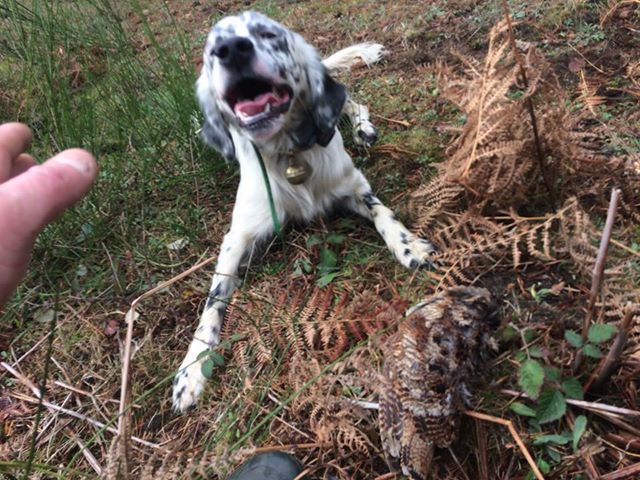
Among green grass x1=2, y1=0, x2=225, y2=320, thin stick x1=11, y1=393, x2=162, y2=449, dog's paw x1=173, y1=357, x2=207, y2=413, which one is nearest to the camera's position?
thin stick x1=11, y1=393, x2=162, y2=449

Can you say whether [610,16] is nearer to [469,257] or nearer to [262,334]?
[469,257]

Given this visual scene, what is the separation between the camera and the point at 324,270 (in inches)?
90.5

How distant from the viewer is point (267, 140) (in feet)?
7.43

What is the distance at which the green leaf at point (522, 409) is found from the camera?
4.35 ft

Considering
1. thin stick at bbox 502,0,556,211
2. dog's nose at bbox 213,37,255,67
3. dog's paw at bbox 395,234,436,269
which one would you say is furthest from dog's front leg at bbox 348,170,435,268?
dog's nose at bbox 213,37,255,67

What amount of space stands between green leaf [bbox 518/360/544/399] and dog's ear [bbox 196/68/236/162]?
1.85 metres

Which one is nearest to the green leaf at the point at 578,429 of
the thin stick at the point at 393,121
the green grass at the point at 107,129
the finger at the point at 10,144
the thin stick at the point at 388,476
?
the thin stick at the point at 388,476

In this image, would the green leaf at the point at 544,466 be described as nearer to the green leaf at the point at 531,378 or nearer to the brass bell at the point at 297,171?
the green leaf at the point at 531,378

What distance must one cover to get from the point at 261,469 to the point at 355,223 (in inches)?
55.4

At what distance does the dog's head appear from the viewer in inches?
82.4

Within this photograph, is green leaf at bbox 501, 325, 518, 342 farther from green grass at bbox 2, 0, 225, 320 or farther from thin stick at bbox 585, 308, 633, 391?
green grass at bbox 2, 0, 225, 320

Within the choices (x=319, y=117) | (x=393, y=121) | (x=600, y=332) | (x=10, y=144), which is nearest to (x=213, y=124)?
(x=319, y=117)

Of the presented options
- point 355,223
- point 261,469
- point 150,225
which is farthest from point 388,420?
point 150,225

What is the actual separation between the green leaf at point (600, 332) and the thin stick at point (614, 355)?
0.03m
